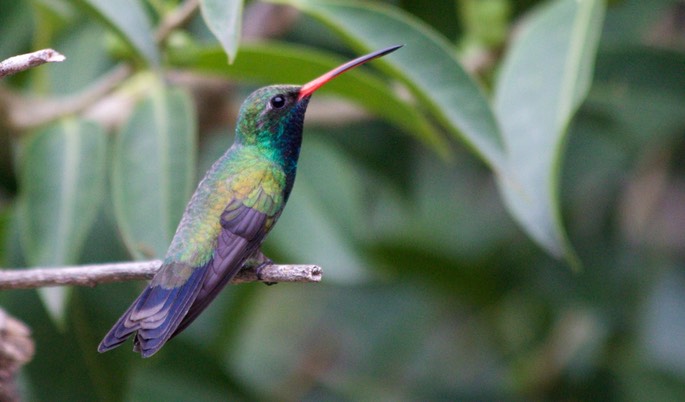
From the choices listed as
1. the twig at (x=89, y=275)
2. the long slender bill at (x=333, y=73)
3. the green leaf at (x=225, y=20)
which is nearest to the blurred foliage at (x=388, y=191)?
the green leaf at (x=225, y=20)

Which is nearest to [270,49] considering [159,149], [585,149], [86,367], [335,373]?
[159,149]

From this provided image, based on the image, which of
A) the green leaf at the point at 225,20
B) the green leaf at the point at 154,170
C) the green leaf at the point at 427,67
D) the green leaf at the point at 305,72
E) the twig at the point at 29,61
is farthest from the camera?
the green leaf at the point at 305,72

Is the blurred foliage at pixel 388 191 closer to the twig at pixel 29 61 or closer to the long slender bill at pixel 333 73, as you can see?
the long slender bill at pixel 333 73

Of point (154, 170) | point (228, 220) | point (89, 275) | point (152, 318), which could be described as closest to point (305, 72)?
point (154, 170)

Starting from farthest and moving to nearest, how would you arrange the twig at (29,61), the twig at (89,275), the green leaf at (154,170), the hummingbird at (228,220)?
the green leaf at (154,170) < the twig at (89,275) < the hummingbird at (228,220) < the twig at (29,61)

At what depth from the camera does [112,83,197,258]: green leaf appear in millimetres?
1978

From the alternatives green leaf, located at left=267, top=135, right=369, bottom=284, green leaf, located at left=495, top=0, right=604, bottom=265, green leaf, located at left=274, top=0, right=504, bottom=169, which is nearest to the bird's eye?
green leaf, located at left=274, top=0, right=504, bottom=169

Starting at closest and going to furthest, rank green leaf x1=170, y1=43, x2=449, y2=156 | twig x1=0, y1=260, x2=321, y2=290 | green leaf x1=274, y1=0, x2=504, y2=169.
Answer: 1. twig x1=0, y1=260, x2=321, y2=290
2. green leaf x1=274, y1=0, x2=504, y2=169
3. green leaf x1=170, y1=43, x2=449, y2=156

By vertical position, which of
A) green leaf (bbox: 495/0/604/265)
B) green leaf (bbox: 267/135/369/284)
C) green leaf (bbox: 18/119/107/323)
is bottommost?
green leaf (bbox: 267/135/369/284)

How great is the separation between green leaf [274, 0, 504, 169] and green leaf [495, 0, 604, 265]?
11cm

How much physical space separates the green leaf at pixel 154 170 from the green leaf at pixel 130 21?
0.69ft

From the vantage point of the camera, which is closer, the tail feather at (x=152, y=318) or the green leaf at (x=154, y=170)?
the tail feather at (x=152, y=318)

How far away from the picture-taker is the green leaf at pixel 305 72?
2.38 meters

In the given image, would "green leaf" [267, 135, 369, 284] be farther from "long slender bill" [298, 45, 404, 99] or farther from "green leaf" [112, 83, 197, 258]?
"long slender bill" [298, 45, 404, 99]
